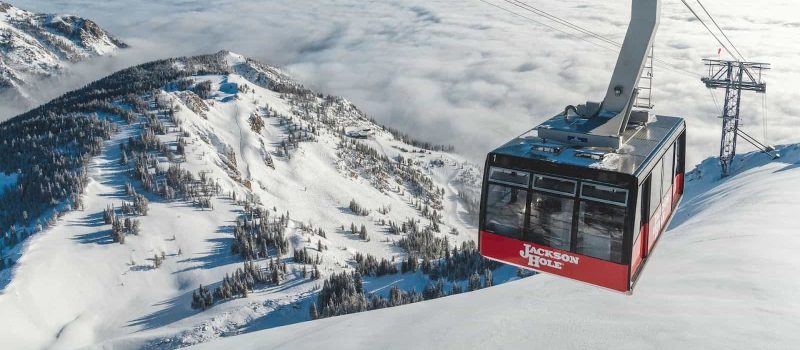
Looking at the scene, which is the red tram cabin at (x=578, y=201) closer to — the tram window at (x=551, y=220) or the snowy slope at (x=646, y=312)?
the tram window at (x=551, y=220)

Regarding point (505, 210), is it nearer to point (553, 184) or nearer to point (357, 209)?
point (553, 184)

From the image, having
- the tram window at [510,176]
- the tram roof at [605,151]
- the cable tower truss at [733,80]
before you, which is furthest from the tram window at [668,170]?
the cable tower truss at [733,80]

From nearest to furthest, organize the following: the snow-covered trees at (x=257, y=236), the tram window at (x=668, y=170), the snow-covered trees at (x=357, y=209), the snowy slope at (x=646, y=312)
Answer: the snowy slope at (x=646, y=312) → the tram window at (x=668, y=170) → the snow-covered trees at (x=257, y=236) → the snow-covered trees at (x=357, y=209)

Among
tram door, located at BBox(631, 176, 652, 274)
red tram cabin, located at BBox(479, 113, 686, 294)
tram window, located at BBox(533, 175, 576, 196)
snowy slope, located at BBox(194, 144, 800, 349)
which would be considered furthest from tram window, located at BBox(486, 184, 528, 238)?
snowy slope, located at BBox(194, 144, 800, 349)

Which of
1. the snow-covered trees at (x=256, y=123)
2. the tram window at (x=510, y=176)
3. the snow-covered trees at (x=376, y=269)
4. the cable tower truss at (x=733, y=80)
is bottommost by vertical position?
the snow-covered trees at (x=376, y=269)

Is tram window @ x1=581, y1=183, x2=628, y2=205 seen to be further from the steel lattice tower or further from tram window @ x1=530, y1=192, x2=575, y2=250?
the steel lattice tower

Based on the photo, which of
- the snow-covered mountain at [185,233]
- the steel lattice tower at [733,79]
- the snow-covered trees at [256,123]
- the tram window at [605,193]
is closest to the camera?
the tram window at [605,193]
